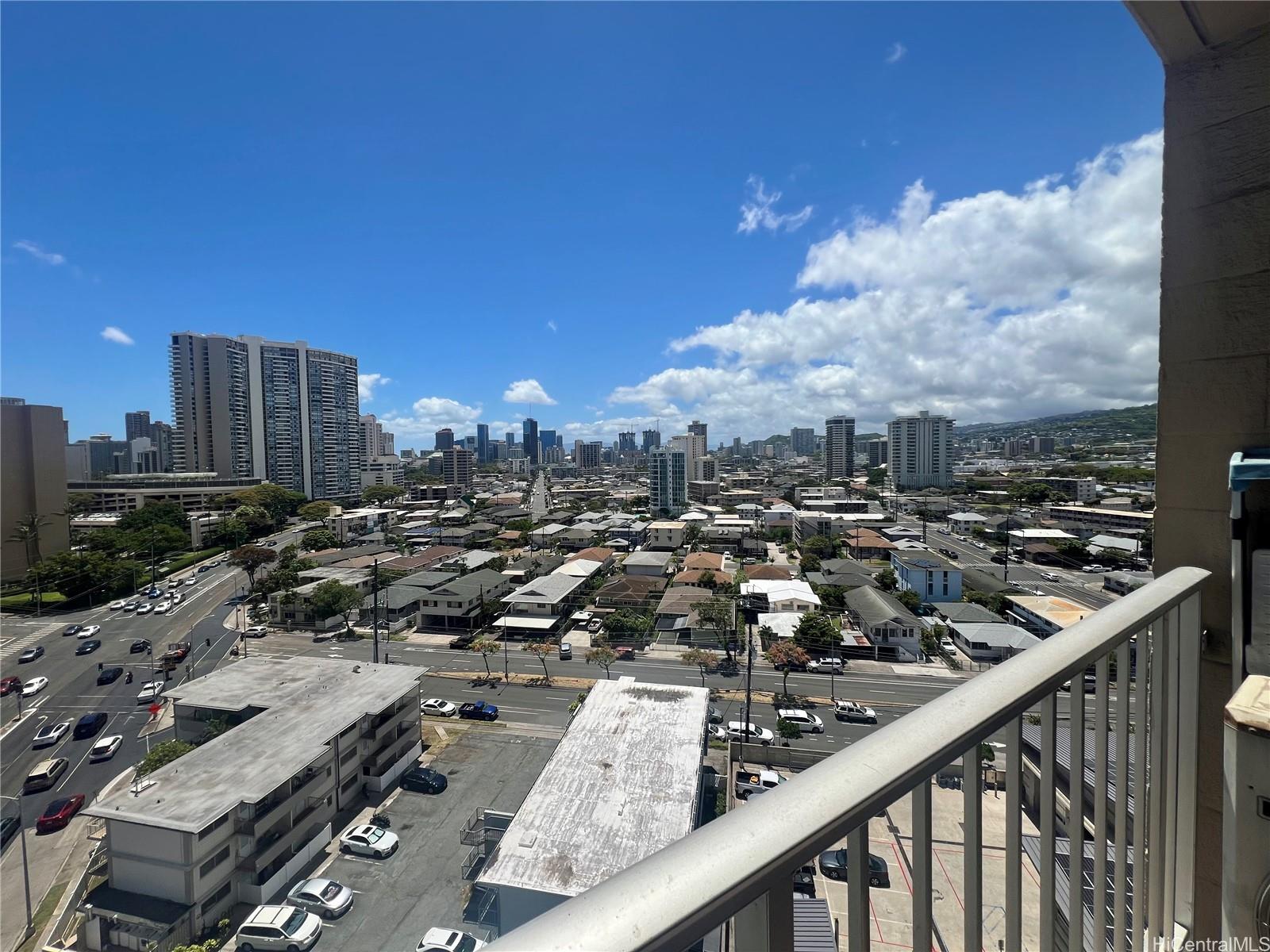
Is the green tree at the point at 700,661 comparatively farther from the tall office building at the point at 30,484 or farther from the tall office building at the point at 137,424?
the tall office building at the point at 137,424

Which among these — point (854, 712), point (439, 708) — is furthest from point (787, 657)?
point (439, 708)

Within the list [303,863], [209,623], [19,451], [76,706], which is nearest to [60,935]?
[303,863]

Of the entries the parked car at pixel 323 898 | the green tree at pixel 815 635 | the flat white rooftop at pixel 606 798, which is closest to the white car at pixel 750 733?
the flat white rooftop at pixel 606 798

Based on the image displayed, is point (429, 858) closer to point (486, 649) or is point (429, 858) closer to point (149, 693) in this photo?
point (486, 649)

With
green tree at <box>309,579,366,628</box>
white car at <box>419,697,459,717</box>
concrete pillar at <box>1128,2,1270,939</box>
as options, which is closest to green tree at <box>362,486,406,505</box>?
green tree at <box>309,579,366,628</box>

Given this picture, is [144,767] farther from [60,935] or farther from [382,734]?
[382,734]

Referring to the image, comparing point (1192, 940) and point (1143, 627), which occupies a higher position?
point (1143, 627)
